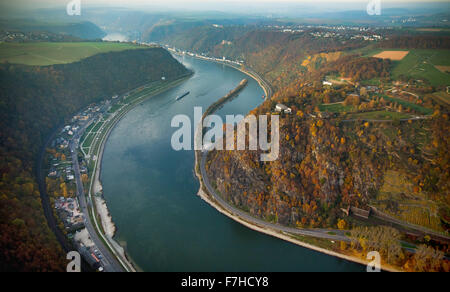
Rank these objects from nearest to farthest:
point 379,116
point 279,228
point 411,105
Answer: point 279,228 → point 379,116 → point 411,105

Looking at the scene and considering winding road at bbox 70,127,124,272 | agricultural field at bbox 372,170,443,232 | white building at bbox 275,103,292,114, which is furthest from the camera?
white building at bbox 275,103,292,114

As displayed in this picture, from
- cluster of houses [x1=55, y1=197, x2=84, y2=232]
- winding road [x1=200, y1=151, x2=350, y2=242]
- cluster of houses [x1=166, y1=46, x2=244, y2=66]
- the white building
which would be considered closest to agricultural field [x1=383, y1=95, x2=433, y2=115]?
the white building

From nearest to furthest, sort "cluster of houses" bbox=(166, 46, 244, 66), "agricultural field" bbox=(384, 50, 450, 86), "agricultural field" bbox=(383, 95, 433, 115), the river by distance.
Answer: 1. the river
2. "agricultural field" bbox=(383, 95, 433, 115)
3. "agricultural field" bbox=(384, 50, 450, 86)
4. "cluster of houses" bbox=(166, 46, 244, 66)

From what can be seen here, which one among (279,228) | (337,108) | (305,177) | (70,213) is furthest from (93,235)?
(337,108)

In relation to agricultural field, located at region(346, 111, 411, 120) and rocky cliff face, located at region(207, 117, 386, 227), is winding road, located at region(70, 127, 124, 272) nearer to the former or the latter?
rocky cliff face, located at region(207, 117, 386, 227)

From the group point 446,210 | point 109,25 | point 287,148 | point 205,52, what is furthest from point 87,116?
point 109,25

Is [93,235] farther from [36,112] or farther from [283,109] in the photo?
[36,112]
